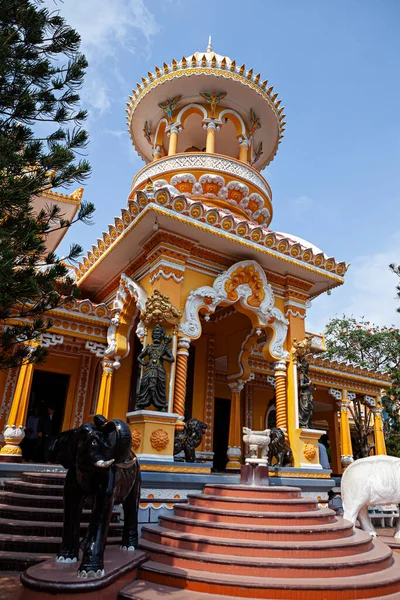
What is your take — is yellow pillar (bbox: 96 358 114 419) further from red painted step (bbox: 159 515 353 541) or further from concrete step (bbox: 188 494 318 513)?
red painted step (bbox: 159 515 353 541)

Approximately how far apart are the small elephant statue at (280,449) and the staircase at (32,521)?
300cm

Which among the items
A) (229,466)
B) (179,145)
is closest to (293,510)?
(229,466)

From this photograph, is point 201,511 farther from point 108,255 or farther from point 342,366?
point 342,366

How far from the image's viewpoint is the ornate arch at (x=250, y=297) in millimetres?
7285

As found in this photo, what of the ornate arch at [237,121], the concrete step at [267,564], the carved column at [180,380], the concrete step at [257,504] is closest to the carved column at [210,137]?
the ornate arch at [237,121]

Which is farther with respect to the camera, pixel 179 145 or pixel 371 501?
pixel 179 145

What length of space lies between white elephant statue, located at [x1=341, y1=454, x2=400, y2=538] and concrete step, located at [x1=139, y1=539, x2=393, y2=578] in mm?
1365

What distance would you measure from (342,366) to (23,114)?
10509 millimetres

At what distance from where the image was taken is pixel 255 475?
5715 millimetres

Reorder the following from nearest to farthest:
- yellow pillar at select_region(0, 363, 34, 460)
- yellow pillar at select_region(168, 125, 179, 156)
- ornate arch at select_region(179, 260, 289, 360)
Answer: ornate arch at select_region(179, 260, 289, 360) < yellow pillar at select_region(0, 363, 34, 460) < yellow pillar at select_region(168, 125, 179, 156)

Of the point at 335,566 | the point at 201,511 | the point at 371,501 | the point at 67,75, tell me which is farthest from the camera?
the point at 371,501

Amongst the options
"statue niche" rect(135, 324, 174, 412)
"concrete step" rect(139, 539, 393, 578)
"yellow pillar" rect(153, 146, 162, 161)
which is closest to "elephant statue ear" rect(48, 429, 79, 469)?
"concrete step" rect(139, 539, 393, 578)

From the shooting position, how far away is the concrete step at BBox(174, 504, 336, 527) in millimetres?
4605

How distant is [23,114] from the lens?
4113 mm
